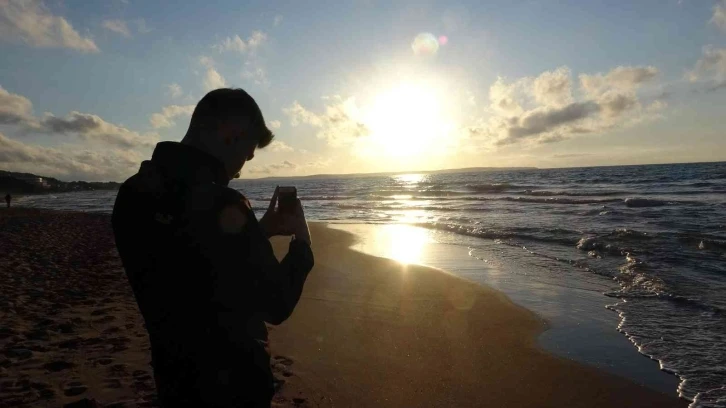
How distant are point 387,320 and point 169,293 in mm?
5359

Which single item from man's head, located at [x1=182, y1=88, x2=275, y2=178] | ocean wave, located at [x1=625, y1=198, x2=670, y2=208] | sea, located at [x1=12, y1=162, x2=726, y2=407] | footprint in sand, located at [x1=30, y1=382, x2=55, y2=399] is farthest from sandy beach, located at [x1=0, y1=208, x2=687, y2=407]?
ocean wave, located at [x1=625, y1=198, x2=670, y2=208]

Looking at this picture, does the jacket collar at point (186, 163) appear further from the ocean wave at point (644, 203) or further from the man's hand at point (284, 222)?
the ocean wave at point (644, 203)

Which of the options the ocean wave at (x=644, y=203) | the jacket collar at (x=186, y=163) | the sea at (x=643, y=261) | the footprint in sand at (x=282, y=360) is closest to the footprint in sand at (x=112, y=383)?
the footprint in sand at (x=282, y=360)

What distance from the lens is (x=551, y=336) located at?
603 centimetres

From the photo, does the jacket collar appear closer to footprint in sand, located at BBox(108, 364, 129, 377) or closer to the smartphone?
the smartphone

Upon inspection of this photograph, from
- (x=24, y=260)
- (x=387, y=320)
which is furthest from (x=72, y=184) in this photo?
(x=387, y=320)

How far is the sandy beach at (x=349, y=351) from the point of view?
4176 mm

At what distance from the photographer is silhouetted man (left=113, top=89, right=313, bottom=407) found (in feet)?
4.57

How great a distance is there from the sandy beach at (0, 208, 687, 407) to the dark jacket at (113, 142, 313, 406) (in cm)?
265

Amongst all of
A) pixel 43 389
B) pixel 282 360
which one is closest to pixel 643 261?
pixel 282 360

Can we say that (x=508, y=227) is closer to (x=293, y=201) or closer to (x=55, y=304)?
(x=55, y=304)

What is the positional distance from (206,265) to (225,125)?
509 mm

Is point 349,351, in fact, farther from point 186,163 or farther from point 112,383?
point 186,163

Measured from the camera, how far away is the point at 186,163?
146 centimetres
